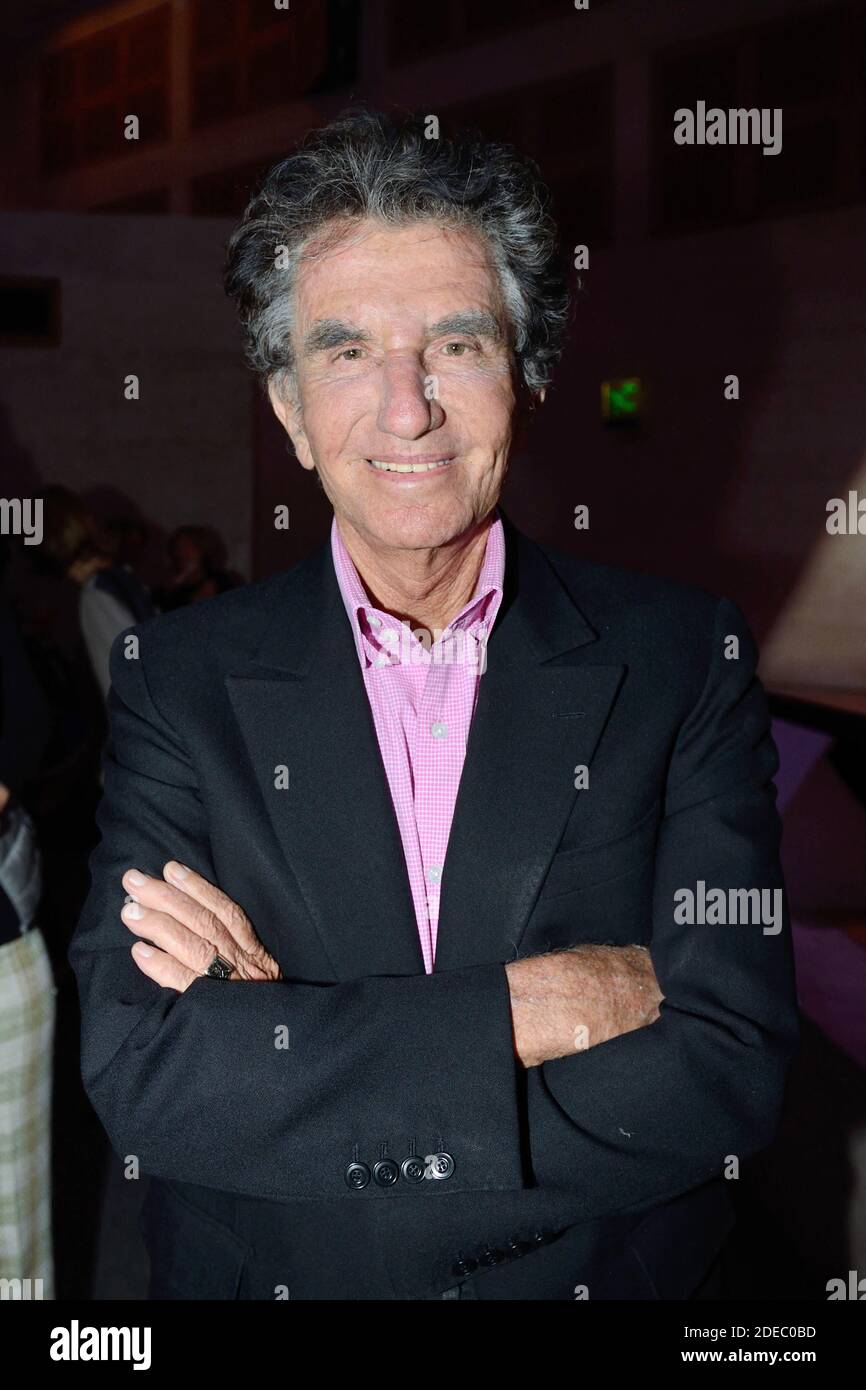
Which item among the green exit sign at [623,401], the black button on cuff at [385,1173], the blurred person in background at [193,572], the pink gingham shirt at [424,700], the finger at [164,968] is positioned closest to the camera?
the black button on cuff at [385,1173]

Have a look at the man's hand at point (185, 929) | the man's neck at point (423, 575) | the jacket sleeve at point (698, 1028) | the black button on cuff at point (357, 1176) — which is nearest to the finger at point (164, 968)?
the man's hand at point (185, 929)

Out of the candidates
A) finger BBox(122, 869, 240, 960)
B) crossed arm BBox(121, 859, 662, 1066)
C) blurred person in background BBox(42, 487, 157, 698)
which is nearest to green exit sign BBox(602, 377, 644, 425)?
blurred person in background BBox(42, 487, 157, 698)

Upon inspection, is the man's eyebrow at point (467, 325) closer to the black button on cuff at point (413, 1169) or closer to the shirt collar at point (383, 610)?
the shirt collar at point (383, 610)

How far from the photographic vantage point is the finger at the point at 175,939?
5.04ft

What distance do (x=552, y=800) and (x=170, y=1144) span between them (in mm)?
613

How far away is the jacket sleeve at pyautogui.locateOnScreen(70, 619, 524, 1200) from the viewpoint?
141 centimetres

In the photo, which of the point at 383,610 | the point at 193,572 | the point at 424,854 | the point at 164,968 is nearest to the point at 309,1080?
the point at 164,968

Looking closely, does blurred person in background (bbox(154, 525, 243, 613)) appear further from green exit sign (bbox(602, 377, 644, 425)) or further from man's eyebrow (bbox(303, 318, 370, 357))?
man's eyebrow (bbox(303, 318, 370, 357))

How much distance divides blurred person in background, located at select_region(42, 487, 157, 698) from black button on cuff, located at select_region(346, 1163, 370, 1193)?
330cm

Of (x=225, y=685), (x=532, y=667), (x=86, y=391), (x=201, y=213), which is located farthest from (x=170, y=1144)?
(x=201, y=213)

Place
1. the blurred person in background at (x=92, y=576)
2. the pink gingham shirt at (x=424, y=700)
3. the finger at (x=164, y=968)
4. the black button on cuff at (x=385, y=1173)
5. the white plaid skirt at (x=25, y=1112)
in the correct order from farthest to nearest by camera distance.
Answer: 1. the blurred person in background at (x=92, y=576)
2. the white plaid skirt at (x=25, y=1112)
3. the pink gingham shirt at (x=424, y=700)
4. the finger at (x=164, y=968)
5. the black button on cuff at (x=385, y=1173)

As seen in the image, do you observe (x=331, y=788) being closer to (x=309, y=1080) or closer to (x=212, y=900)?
(x=212, y=900)

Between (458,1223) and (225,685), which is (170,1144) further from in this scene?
(225,685)

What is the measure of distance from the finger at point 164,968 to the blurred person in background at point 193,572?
15.9 ft
